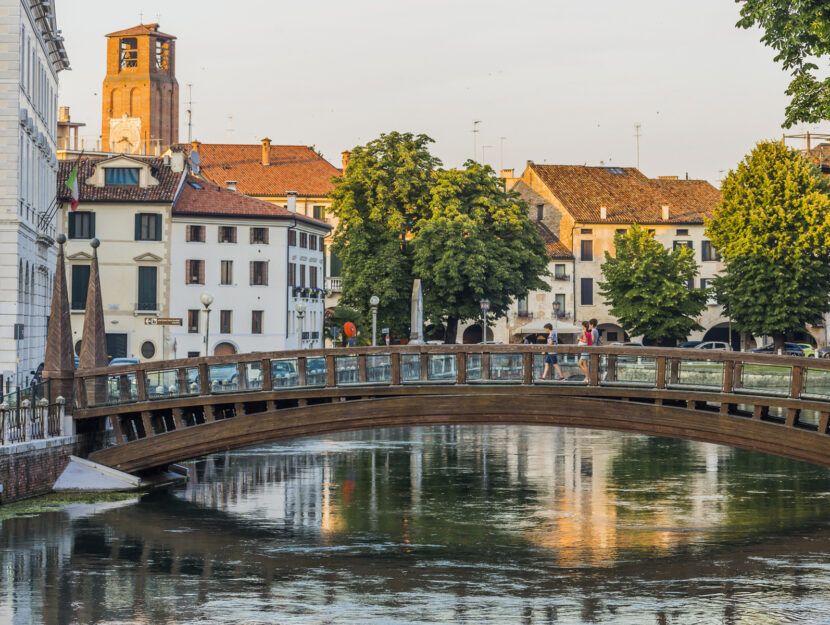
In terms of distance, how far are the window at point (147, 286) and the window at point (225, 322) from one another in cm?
387

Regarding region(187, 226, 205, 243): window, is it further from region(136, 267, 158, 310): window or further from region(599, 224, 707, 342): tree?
region(599, 224, 707, 342): tree

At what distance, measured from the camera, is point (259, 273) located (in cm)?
6938

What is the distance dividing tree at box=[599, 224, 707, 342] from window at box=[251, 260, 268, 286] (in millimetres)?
19286

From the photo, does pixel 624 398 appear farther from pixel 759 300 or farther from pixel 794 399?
pixel 759 300

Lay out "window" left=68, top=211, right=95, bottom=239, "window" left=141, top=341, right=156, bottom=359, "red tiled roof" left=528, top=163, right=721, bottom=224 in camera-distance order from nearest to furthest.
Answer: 1. "window" left=68, top=211, right=95, bottom=239
2. "window" left=141, top=341, right=156, bottom=359
3. "red tiled roof" left=528, top=163, right=721, bottom=224

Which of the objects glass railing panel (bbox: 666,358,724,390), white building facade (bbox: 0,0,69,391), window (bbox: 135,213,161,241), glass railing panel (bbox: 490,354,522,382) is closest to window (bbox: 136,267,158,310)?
window (bbox: 135,213,161,241)

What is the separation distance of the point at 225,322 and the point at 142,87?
6393 cm

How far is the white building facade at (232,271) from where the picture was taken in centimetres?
6712

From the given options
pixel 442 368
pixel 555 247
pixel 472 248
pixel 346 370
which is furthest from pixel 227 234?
pixel 442 368

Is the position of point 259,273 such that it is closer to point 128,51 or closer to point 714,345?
point 714,345

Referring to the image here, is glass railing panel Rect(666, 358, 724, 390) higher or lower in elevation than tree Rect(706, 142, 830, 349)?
lower

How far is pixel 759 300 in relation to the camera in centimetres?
6688

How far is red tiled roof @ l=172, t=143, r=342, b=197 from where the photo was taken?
96.5 metres

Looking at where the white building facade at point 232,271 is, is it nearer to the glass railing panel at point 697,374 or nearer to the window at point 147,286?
the window at point 147,286
